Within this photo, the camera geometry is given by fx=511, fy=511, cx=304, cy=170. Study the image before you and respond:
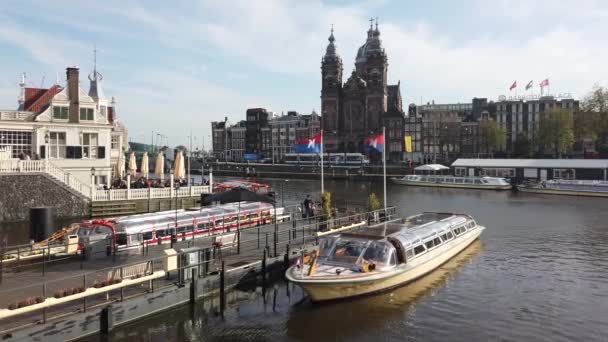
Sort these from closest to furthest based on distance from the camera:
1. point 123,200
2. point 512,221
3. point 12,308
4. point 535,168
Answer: point 12,308 → point 123,200 → point 512,221 → point 535,168

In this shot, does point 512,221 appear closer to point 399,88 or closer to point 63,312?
point 63,312

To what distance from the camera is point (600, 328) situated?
21.1 meters

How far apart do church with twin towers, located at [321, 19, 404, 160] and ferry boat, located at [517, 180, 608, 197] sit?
7279 cm

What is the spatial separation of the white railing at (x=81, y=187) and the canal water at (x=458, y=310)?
19.8 m

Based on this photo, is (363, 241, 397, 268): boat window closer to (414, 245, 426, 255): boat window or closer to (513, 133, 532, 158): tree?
(414, 245, 426, 255): boat window

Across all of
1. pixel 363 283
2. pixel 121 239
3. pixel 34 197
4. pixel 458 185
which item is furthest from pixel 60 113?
pixel 458 185

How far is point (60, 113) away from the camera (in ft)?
155

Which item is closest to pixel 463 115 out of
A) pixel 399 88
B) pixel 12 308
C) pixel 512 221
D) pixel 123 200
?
pixel 399 88

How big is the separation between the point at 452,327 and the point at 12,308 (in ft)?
53.6

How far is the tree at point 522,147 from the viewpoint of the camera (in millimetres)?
136875

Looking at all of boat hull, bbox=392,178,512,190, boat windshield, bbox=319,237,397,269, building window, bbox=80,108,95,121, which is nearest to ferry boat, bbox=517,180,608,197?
boat hull, bbox=392,178,512,190

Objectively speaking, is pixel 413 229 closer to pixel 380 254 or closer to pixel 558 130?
pixel 380 254

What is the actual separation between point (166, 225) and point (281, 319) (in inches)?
402

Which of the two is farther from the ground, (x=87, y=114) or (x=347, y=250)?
(x=87, y=114)
